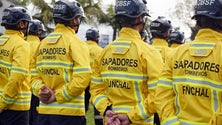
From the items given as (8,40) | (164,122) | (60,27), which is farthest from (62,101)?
(164,122)

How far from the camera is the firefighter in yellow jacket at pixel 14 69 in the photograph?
632 centimetres

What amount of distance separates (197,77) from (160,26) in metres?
5.12

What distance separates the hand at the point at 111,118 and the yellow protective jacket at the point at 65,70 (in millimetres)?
745

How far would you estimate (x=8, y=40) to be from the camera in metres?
6.61

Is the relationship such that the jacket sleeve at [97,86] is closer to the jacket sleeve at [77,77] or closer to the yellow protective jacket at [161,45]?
the jacket sleeve at [77,77]

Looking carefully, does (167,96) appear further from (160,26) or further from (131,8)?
(160,26)

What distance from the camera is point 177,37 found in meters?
10.3

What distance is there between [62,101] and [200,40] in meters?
2.25

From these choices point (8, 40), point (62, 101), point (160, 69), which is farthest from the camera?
point (8, 40)

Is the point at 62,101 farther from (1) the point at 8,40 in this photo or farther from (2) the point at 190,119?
(2) the point at 190,119

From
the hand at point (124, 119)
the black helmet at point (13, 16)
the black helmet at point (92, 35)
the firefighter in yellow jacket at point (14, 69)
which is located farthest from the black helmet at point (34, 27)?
the hand at point (124, 119)

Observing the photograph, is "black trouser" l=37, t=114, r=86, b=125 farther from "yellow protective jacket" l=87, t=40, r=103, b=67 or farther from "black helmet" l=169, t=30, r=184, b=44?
"yellow protective jacket" l=87, t=40, r=103, b=67

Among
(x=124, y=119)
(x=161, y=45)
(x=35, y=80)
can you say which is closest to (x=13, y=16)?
(x=35, y=80)

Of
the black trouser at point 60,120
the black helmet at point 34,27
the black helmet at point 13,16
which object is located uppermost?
the black helmet at point 13,16
